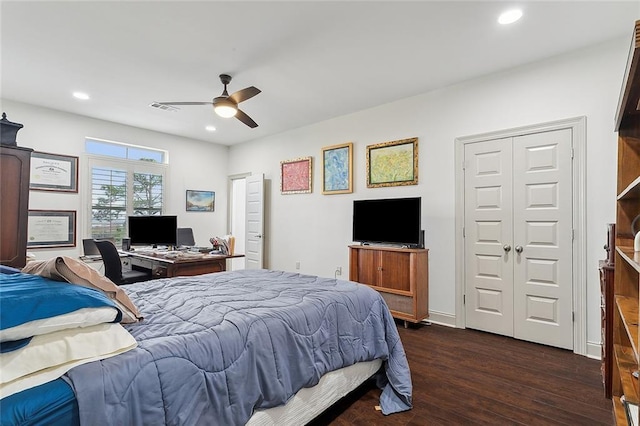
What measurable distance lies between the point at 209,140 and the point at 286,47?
3955 millimetres

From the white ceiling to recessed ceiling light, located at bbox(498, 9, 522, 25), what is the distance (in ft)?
0.16

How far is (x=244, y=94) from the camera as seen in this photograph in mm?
3115

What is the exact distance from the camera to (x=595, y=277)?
284cm

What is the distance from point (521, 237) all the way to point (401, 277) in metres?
1.31

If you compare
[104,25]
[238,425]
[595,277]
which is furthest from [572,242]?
[104,25]

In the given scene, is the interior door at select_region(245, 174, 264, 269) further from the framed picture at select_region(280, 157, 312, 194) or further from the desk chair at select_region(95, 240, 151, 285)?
the desk chair at select_region(95, 240, 151, 285)

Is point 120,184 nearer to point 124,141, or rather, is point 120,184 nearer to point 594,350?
point 124,141

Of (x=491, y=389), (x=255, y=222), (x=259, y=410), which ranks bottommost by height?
(x=491, y=389)

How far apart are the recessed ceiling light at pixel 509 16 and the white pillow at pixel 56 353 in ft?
10.6

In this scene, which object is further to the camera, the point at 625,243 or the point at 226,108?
the point at 226,108

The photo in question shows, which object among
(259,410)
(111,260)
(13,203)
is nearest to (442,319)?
(259,410)

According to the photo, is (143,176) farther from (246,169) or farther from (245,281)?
(245,281)

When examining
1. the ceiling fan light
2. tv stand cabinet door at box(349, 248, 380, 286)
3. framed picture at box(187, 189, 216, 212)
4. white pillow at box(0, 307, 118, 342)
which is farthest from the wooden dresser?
framed picture at box(187, 189, 216, 212)

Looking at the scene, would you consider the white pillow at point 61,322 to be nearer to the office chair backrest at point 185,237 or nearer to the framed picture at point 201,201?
the office chair backrest at point 185,237
